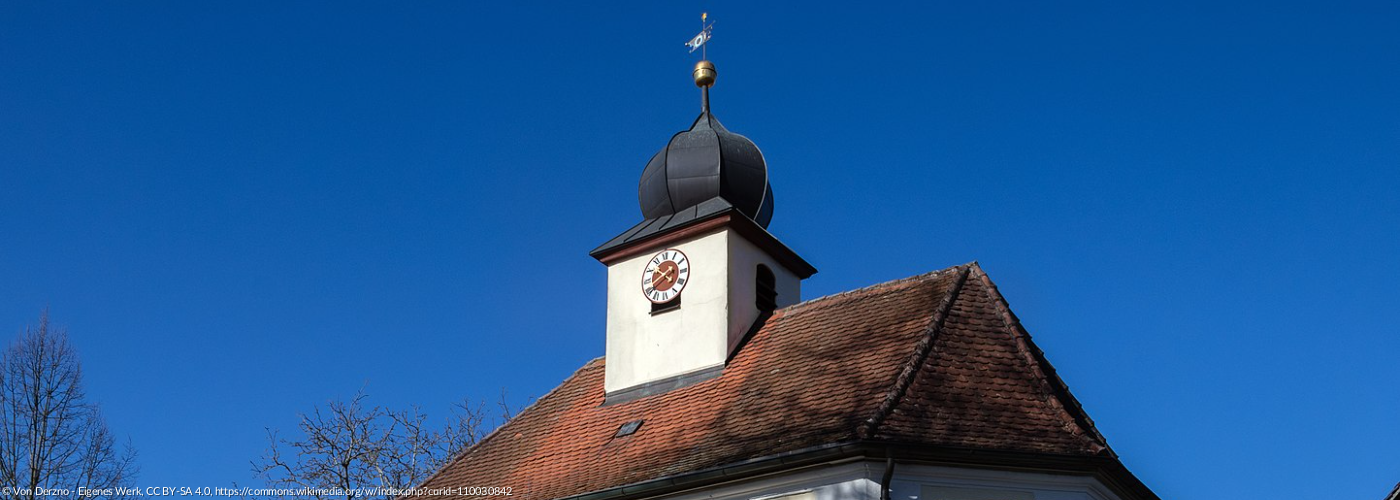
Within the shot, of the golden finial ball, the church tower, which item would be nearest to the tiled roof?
the church tower

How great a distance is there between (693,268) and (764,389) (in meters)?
3.22

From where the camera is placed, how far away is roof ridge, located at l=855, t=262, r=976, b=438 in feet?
57.2

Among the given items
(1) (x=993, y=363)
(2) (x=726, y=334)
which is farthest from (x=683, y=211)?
(1) (x=993, y=363)

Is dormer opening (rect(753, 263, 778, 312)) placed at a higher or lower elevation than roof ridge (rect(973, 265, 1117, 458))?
higher

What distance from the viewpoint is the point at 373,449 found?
31.1 m

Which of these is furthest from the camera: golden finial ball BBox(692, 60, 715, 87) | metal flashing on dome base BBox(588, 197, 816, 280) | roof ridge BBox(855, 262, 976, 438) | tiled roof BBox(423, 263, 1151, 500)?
golden finial ball BBox(692, 60, 715, 87)

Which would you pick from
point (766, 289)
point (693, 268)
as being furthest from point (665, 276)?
point (766, 289)

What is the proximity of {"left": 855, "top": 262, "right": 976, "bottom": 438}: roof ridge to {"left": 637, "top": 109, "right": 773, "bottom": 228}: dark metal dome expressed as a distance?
3841 mm

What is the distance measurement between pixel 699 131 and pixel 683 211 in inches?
60.6

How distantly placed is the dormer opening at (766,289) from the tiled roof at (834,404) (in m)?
0.59

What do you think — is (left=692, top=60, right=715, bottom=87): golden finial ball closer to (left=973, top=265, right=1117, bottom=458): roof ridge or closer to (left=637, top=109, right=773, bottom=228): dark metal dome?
(left=637, top=109, right=773, bottom=228): dark metal dome

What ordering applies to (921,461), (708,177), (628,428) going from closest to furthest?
1. (921,461)
2. (628,428)
3. (708,177)

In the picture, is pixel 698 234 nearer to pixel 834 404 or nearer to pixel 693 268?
pixel 693 268

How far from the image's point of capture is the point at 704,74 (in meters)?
26.1
